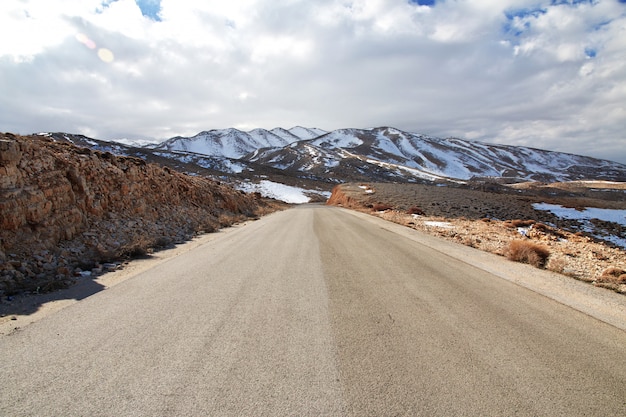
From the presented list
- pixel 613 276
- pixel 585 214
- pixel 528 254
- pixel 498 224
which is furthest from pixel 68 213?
pixel 585 214

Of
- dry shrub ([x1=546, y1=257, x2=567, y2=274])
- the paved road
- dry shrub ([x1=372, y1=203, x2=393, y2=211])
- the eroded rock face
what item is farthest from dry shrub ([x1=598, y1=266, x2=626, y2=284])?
dry shrub ([x1=372, y1=203, x2=393, y2=211])

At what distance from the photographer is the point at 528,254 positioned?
26.5 ft

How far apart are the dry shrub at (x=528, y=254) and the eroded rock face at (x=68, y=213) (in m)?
10.1

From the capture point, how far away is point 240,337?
11.5ft

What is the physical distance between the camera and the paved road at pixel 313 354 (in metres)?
2.49

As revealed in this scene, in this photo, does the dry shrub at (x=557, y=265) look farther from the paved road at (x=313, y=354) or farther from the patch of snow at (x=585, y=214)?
the patch of snow at (x=585, y=214)

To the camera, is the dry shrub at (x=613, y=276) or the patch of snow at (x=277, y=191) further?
the patch of snow at (x=277, y=191)

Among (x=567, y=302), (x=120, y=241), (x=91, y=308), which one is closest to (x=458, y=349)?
(x=567, y=302)

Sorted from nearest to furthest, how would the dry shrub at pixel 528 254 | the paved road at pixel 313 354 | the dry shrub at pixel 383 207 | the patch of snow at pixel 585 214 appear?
the paved road at pixel 313 354 → the dry shrub at pixel 528 254 → the patch of snow at pixel 585 214 → the dry shrub at pixel 383 207

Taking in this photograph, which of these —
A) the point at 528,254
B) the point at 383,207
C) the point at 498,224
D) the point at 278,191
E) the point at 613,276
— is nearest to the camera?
the point at 613,276

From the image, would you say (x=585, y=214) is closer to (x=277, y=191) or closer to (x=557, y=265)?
(x=557, y=265)

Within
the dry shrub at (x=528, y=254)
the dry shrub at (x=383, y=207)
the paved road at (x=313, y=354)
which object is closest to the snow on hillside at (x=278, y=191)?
the dry shrub at (x=383, y=207)

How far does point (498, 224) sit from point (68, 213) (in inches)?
822

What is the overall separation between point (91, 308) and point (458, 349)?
4.86 metres
